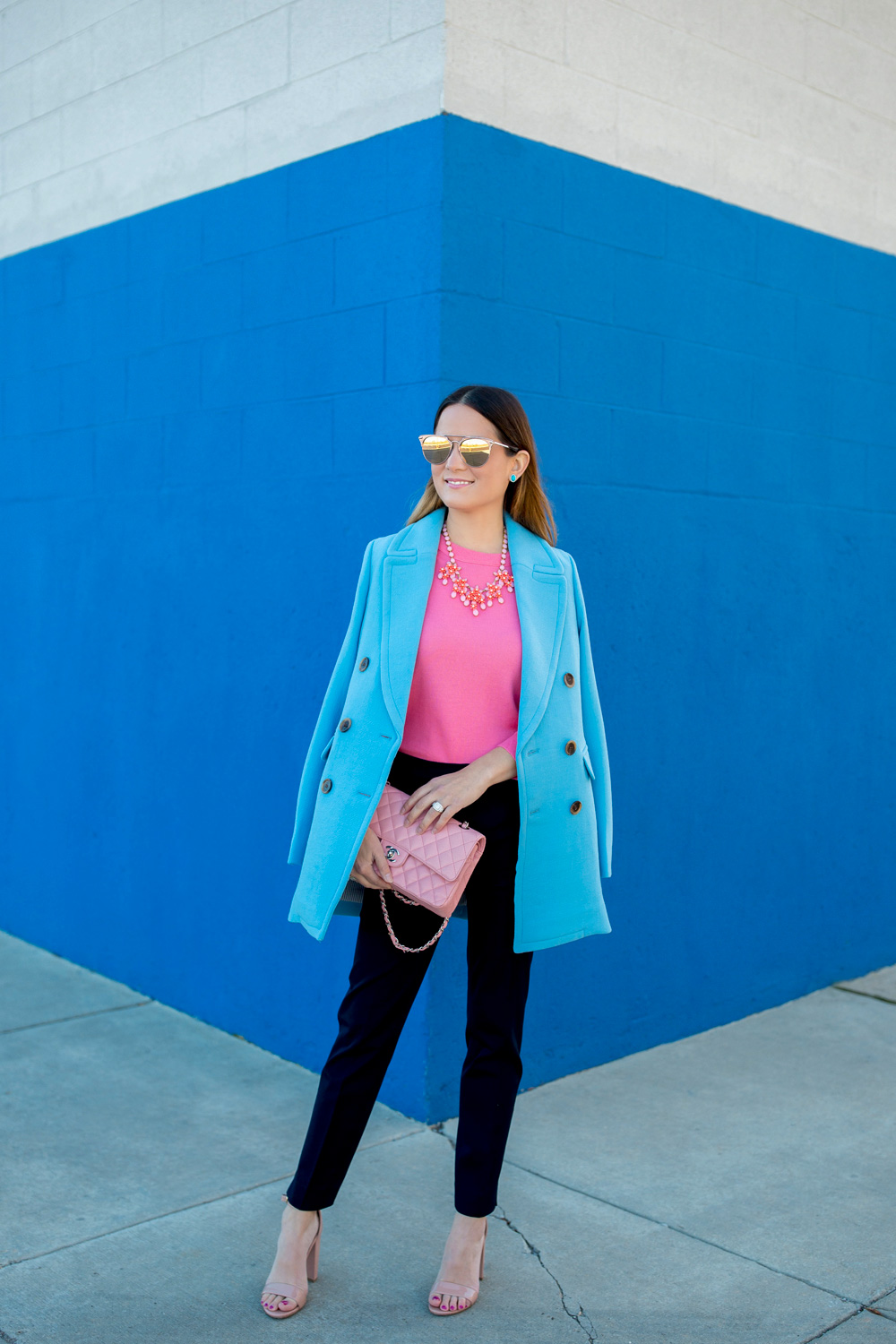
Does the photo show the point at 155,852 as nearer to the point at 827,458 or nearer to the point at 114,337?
the point at 114,337

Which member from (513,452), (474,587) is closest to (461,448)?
(513,452)

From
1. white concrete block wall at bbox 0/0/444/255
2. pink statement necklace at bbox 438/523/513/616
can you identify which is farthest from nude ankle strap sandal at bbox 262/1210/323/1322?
white concrete block wall at bbox 0/0/444/255

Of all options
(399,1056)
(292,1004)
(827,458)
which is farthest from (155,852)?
(827,458)

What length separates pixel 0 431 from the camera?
5.80m

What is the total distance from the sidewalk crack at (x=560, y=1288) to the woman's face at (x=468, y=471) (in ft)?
5.90

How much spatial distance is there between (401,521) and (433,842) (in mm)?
1409

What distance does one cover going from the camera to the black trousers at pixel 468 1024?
293cm

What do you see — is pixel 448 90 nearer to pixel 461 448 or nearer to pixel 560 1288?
pixel 461 448

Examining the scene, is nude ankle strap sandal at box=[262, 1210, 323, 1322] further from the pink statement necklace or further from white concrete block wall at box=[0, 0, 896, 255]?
white concrete block wall at box=[0, 0, 896, 255]

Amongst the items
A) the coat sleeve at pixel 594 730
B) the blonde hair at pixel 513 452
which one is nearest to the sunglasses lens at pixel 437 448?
the blonde hair at pixel 513 452

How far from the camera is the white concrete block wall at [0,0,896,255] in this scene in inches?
156

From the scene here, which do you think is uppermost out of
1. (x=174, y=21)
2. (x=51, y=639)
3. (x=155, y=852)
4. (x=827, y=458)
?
(x=174, y=21)

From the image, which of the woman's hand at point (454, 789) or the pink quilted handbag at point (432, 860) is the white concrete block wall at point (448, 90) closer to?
the woman's hand at point (454, 789)

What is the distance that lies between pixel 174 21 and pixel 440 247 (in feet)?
5.64
